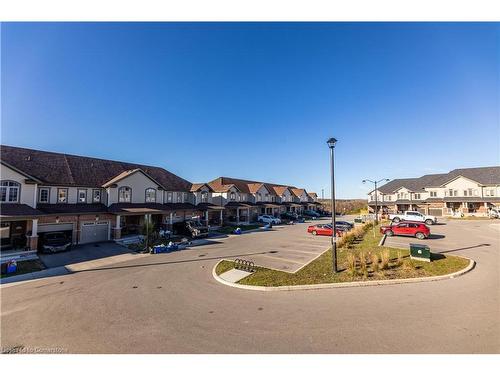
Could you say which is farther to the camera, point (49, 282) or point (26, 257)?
point (26, 257)

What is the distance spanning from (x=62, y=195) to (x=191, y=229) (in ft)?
42.7

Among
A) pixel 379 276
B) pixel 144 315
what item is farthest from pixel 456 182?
pixel 144 315

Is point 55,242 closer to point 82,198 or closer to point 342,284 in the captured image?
point 82,198

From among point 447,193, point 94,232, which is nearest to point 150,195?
point 94,232

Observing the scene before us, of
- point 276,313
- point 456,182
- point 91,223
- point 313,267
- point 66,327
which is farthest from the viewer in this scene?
point 456,182

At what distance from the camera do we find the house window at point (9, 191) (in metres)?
18.3

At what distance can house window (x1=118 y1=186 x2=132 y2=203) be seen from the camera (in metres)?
25.8

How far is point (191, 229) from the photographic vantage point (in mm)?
26906

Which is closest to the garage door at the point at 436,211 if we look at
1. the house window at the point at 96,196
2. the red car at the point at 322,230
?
the red car at the point at 322,230

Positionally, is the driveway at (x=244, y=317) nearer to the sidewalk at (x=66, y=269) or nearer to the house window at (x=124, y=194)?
the sidewalk at (x=66, y=269)

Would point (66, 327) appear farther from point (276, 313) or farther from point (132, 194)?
point (132, 194)

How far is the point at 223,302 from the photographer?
9.40m

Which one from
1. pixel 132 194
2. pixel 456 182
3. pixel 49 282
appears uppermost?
pixel 456 182
